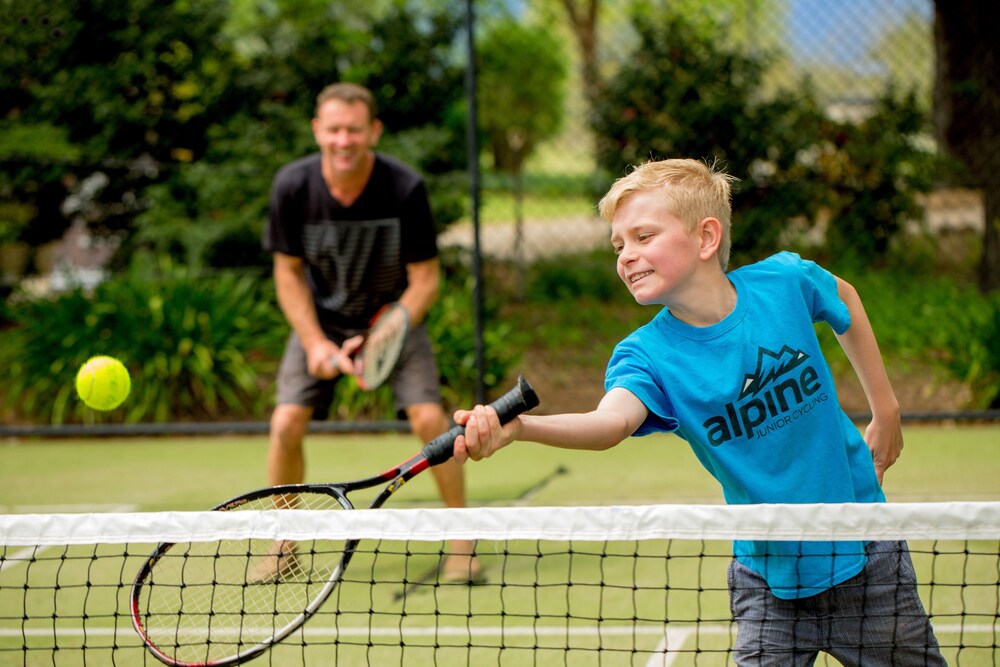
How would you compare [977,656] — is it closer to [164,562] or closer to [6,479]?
[164,562]

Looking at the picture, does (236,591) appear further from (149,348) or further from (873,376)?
(149,348)

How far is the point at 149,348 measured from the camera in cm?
701

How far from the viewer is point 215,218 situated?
780 cm

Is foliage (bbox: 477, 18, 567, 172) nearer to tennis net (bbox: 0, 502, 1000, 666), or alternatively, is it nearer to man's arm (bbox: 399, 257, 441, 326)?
man's arm (bbox: 399, 257, 441, 326)

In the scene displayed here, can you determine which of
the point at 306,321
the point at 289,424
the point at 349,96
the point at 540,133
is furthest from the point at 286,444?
the point at 540,133

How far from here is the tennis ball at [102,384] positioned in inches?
146

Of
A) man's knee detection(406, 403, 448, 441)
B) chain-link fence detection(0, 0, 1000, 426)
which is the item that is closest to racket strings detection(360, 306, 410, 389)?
man's knee detection(406, 403, 448, 441)

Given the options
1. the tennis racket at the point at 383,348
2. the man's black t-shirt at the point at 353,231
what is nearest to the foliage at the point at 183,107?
the man's black t-shirt at the point at 353,231

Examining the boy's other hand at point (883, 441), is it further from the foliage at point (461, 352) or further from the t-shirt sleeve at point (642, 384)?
the foliage at point (461, 352)

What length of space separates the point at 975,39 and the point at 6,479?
6332 mm

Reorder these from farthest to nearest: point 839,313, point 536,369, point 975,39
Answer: point 536,369 < point 975,39 < point 839,313

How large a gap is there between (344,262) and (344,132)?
0.53 metres

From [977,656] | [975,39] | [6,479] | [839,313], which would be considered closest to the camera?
[839,313]

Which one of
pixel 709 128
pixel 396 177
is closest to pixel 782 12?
pixel 709 128
